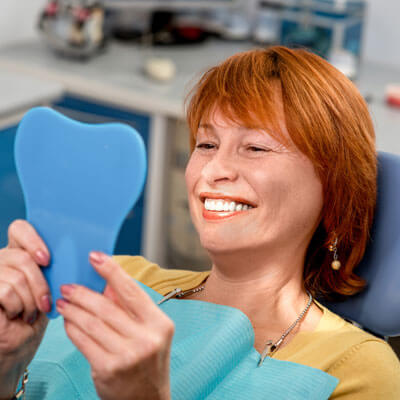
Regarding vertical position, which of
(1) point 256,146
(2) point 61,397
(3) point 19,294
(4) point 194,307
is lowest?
(2) point 61,397

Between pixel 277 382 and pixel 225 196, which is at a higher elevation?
pixel 225 196

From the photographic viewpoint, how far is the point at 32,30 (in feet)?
9.08

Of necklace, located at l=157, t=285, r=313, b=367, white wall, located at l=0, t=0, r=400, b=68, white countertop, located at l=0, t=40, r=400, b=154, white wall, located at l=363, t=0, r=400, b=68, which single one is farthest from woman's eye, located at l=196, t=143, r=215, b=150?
white wall, located at l=363, t=0, r=400, b=68

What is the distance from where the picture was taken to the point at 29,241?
83 cm

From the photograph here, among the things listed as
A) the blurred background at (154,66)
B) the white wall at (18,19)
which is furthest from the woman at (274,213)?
the white wall at (18,19)

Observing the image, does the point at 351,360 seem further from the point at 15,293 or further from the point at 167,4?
the point at 167,4

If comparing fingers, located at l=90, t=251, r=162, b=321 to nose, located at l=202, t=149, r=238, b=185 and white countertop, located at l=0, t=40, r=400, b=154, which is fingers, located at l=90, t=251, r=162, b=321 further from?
white countertop, located at l=0, t=40, r=400, b=154

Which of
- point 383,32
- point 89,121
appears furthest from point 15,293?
point 383,32

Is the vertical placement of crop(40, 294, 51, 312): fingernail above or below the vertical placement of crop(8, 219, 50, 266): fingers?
below

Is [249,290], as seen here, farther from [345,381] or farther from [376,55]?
[376,55]

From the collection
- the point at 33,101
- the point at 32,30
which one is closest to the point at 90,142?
the point at 33,101

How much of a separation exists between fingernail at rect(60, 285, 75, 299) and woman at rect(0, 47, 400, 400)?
67 millimetres

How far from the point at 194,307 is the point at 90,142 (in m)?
0.39

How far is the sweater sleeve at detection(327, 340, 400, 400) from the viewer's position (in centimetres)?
93
